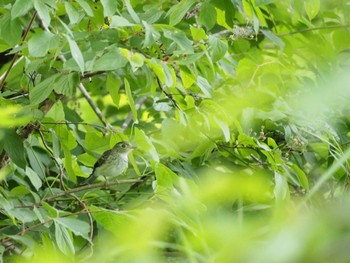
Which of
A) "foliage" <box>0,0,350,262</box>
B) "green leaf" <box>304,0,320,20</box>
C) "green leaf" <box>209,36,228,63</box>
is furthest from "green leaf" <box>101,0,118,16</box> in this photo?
"green leaf" <box>304,0,320,20</box>

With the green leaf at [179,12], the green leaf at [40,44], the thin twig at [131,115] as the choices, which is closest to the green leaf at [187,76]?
the green leaf at [179,12]

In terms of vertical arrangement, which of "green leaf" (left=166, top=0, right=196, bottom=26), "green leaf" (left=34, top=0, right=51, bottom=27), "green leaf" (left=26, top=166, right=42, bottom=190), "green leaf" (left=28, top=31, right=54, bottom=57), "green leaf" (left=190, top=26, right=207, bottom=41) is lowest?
"green leaf" (left=26, top=166, right=42, bottom=190)

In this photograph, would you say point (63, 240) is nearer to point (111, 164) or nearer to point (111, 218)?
point (111, 218)

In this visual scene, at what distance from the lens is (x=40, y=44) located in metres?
1.93

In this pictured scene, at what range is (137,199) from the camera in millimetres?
2518

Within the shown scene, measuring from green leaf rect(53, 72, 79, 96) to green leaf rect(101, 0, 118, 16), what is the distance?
211 millimetres

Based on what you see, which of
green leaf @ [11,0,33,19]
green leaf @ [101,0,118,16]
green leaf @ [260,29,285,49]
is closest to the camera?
green leaf @ [11,0,33,19]

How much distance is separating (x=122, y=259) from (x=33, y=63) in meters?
1.59

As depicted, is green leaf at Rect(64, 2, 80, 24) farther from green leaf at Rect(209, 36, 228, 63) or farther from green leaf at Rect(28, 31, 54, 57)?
green leaf at Rect(209, 36, 228, 63)

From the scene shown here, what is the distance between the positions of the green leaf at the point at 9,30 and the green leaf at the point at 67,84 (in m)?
0.17

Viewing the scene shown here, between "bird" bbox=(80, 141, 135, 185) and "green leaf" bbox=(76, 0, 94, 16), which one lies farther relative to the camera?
"bird" bbox=(80, 141, 135, 185)

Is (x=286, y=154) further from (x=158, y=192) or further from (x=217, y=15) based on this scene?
(x=158, y=192)

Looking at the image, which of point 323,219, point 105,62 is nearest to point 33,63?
point 105,62

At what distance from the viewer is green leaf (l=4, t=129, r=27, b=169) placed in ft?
7.59
